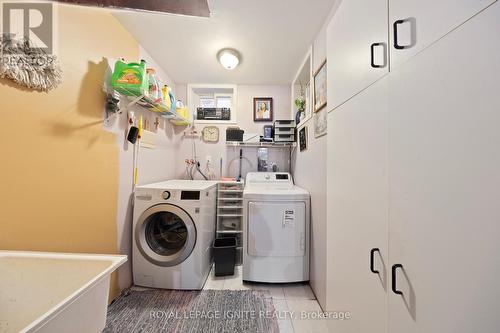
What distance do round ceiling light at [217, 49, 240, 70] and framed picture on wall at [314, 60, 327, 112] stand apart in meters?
0.95

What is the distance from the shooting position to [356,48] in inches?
33.7

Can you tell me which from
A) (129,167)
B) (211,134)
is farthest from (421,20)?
(211,134)

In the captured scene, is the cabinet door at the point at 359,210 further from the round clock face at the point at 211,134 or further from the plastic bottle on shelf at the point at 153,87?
the round clock face at the point at 211,134

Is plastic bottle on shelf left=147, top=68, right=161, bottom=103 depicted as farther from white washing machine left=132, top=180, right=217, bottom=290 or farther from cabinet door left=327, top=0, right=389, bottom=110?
cabinet door left=327, top=0, right=389, bottom=110

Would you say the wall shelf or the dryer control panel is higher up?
the wall shelf

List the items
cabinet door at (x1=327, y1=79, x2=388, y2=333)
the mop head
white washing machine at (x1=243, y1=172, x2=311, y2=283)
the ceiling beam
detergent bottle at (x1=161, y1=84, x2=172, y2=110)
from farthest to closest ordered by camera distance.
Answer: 1. detergent bottle at (x1=161, y1=84, x2=172, y2=110)
2. white washing machine at (x1=243, y1=172, x2=311, y2=283)
3. the ceiling beam
4. the mop head
5. cabinet door at (x1=327, y1=79, x2=388, y2=333)

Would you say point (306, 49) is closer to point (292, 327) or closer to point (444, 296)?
point (444, 296)

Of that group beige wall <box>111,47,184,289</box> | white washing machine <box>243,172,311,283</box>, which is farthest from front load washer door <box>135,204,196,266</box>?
white washing machine <box>243,172,311,283</box>

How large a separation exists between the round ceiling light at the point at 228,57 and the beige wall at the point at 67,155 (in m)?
0.95

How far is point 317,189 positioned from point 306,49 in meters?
1.53

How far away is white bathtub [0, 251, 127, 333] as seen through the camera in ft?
2.12

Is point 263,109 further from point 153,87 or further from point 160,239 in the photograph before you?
point 160,239

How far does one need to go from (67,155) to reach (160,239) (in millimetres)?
1122

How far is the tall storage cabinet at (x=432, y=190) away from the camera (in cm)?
39
